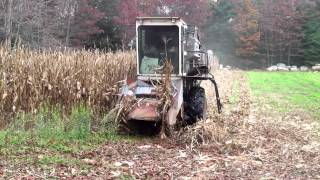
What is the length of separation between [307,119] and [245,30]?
4343cm

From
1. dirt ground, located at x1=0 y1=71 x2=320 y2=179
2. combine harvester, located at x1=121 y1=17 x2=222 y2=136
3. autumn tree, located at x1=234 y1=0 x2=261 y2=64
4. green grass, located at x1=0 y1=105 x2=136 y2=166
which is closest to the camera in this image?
dirt ground, located at x1=0 y1=71 x2=320 y2=179

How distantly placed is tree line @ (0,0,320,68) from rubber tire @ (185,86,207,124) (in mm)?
23085

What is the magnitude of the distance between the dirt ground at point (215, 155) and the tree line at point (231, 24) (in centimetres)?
2427

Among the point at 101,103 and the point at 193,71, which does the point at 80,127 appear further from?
the point at 193,71

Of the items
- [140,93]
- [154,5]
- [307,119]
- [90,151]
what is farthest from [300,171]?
[154,5]

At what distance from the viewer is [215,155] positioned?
9.45 metres

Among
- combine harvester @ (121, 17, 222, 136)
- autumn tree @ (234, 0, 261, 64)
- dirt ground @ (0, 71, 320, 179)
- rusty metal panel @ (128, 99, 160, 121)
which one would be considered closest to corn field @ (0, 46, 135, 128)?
combine harvester @ (121, 17, 222, 136)

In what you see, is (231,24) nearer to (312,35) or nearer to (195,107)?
(312,35)

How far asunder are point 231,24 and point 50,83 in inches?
1954

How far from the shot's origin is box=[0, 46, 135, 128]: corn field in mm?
11500

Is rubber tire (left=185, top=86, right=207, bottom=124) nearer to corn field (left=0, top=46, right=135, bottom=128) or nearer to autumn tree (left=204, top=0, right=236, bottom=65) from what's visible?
corn field (left=0, top=46, right=135, bottom=128)

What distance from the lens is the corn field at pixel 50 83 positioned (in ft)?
37.7

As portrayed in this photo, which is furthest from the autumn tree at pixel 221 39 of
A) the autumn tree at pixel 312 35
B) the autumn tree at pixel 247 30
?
the autumn tree at pixel 312 35

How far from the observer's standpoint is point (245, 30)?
57031mm
